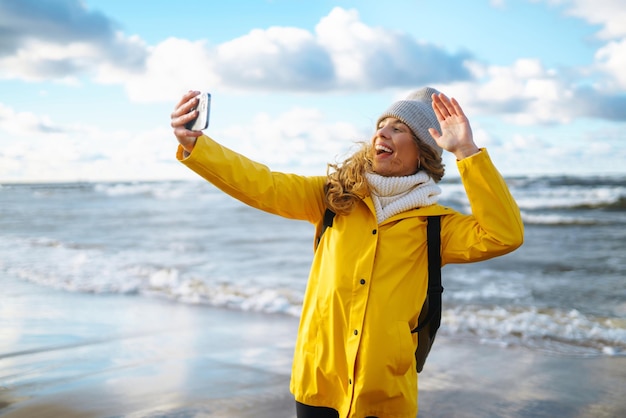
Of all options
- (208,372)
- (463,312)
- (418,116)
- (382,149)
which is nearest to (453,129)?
(418,116)

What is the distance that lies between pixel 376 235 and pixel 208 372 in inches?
123

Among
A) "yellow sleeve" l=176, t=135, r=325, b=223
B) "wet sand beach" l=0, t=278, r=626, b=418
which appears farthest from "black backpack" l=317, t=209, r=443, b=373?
"wet sand beach" l=0, t=278, r=626, b=418

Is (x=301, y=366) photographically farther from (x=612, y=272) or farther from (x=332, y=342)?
(x=612, y=272)

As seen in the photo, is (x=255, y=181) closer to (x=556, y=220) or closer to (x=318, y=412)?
(x=318, y=412)

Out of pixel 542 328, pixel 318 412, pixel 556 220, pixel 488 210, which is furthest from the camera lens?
pixel 556 220

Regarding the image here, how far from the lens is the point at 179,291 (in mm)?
8289

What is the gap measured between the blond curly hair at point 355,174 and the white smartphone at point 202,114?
637mm

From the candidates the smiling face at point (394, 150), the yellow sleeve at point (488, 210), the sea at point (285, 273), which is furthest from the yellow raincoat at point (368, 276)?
the sea at point (285, 273)

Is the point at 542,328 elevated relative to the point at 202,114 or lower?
lower

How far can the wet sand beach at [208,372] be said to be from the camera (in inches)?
169

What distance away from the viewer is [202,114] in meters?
2.22

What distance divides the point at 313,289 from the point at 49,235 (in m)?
14.5

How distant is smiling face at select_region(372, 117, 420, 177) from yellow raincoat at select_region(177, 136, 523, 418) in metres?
0.20

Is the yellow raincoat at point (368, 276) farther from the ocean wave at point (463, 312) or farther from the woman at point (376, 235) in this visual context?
the ocean wave at point (463, 312)
